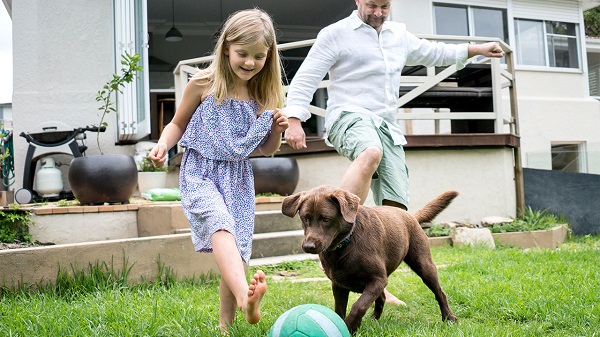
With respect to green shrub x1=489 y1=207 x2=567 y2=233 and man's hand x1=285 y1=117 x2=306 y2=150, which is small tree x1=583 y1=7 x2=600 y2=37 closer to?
green shrub x1=489 y1=207 x2=567 y2=233

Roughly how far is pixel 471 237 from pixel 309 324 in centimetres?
509

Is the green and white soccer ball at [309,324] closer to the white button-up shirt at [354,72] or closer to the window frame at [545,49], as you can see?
the white button-up shirt at [354,72]

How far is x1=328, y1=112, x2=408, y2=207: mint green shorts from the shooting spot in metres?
3.85

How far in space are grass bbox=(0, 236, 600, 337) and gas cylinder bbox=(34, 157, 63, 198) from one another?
4362mm

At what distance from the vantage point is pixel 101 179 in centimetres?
597

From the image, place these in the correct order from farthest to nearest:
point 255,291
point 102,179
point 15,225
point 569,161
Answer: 1. point 569,161
2. point 102,179
3. point 15,225
4. point 255,291

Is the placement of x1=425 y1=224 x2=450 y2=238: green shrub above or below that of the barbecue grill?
below

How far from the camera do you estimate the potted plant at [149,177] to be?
8531 millimetres

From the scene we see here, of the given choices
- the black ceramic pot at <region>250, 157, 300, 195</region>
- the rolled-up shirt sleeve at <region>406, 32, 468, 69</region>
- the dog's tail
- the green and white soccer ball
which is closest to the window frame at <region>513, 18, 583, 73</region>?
the black ceramic pot at <region>250, 157, 300, 195</region>

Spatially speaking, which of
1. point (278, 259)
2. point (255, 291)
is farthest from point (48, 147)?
point (255, 291)

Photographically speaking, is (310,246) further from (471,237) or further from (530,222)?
(530,222)

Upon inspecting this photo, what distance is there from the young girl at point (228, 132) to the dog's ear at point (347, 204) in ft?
1.73

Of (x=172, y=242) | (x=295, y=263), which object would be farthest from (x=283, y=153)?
(x=172, y=242)

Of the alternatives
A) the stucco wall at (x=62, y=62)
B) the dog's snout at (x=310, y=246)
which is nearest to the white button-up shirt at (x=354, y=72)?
the dog's snout at (x=310, y=246)
